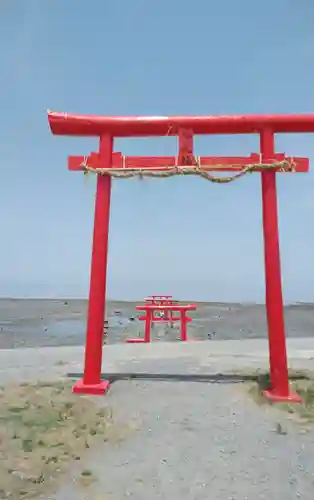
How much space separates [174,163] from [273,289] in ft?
5.74

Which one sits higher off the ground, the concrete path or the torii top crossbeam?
the torii top crossbeam

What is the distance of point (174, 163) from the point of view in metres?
5.10

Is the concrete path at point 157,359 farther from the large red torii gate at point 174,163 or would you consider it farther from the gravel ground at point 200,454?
the gravel ground at point 200,454

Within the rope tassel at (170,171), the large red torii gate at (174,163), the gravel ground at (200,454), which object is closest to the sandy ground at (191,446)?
the gravel ground at (200,454)

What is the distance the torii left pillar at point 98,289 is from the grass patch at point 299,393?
1596mm

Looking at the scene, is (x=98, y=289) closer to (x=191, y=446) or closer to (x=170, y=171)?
(x=170, y=171)

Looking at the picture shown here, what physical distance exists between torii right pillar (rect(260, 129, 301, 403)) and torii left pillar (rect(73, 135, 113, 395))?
1724 mm

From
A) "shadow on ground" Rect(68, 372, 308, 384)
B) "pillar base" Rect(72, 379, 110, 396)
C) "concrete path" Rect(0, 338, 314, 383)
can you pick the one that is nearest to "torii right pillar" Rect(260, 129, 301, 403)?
"shadow on ground" Rect(68, 372, 308, 384)

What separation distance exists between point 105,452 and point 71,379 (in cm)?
216

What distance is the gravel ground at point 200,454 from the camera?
107 inches

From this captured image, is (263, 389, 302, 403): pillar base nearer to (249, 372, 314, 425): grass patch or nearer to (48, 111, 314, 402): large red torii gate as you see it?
(249, 372, 314, 425): grass patch

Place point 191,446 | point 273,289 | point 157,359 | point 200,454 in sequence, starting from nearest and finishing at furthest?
point 200,454 < point 191,446 < point 273,289 < point 157,359

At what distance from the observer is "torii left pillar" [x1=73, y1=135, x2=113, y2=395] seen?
15.9 ft

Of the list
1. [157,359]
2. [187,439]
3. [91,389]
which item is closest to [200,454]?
[187,439]
